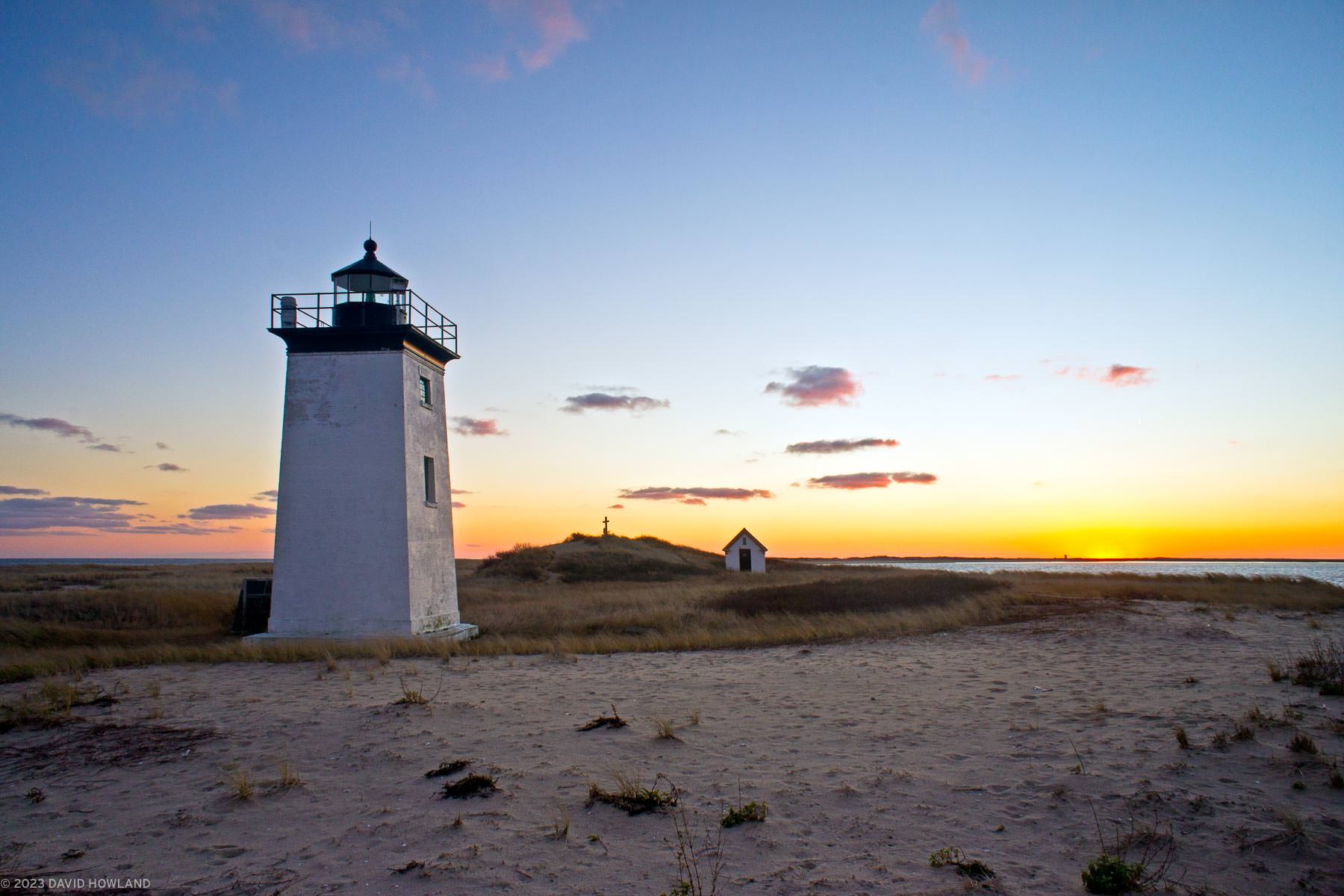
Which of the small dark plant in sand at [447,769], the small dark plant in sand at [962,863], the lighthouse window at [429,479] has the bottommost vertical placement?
the small dark plant in sand at [962,863]

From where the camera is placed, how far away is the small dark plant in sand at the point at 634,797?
6.39 meters

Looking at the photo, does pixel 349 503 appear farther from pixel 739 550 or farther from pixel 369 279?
pixel 739 550

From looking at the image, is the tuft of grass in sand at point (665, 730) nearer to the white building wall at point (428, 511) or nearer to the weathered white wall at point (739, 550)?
the white building wall at point (428, 511)

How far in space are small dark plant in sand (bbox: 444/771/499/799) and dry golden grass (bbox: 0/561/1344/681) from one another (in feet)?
27.8

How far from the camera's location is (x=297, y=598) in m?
17.9

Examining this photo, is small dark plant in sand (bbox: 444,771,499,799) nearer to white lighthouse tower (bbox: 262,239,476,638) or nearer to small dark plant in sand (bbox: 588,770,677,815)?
small dark plant in sand (bbox: 588,770,677,815)

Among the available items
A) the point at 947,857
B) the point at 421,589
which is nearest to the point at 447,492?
the point at 421,589

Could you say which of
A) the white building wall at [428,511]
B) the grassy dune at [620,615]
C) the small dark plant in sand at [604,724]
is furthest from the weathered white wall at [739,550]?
the small dark plant in sand at [604,724]

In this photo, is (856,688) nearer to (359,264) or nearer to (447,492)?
(447,492)

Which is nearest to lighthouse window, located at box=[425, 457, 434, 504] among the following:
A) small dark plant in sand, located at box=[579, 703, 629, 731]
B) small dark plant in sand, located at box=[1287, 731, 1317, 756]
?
small dark plant in sand, located at box=[579, 703, 629, 731]

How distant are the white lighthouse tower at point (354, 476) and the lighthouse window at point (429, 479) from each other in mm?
517

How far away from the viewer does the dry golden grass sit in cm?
1609

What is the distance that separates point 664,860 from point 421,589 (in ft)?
47.3

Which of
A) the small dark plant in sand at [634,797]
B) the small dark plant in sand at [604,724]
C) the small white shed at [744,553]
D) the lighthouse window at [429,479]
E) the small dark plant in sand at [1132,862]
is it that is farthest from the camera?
the small white shed at [744,553]
